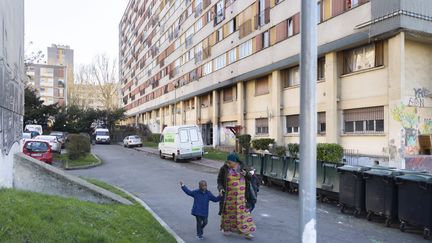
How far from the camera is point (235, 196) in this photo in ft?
24.7

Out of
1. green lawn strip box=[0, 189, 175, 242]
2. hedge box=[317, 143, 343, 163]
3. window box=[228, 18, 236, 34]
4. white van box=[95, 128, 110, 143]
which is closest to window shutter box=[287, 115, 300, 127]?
→ hedge box=[317, 143, 343, 163]

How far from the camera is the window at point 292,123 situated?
87.5ft

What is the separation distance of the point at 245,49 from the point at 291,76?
720 cm

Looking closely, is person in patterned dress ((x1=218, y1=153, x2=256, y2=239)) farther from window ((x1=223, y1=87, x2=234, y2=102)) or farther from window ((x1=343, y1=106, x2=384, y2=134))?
window ((x1=223, y1=87, x2=234, y2=102))

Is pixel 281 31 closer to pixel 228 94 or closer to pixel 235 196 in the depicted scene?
pixel 228 94

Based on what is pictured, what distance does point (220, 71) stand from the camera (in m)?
39.0

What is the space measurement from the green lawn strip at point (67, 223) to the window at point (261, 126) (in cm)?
2287

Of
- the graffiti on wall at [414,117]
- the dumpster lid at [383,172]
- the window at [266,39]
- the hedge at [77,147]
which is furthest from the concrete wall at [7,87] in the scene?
the window at [266,39]

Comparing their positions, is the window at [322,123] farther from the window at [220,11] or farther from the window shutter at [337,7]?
the window at [220,11]

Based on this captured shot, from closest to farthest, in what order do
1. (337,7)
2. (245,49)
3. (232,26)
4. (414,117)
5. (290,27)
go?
(414,117)
(337,7)
(290,27)
(245,49)
(232,26)

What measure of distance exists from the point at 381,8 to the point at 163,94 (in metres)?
47.2

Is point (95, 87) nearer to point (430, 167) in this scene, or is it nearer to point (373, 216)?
point (430, 167)

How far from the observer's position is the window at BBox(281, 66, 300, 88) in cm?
2670

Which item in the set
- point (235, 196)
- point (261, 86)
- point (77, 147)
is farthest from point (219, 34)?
point (235, 196)
